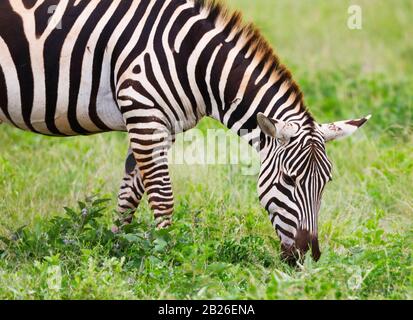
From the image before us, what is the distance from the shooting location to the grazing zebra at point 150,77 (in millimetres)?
6941

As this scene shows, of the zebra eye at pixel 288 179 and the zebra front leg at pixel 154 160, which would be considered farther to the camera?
the zebra front leg at pixel 154 160

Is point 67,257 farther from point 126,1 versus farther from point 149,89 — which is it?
point 126,1

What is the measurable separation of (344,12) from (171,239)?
418 inches

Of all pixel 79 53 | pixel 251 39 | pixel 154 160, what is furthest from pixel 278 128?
pixel 79 53

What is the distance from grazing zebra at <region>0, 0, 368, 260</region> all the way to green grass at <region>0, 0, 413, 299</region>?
1.66 ft

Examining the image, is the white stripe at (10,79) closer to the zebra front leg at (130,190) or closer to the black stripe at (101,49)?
the black stripe at (101,49)

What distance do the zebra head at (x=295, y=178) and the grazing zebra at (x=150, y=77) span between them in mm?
16

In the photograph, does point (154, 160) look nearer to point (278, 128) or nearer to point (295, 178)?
point (278, 128)

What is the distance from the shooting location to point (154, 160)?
7039 mm

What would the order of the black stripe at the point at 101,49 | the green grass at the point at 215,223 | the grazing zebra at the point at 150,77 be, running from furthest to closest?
the black stripe at the point at 101,49, the grazing zebra at the point at 150,77, the green grass at the point at 215,223

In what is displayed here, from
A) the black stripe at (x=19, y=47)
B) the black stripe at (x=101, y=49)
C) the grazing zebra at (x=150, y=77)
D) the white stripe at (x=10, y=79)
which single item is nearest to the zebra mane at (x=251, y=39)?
the grazing zebra at (x=150, y=77)

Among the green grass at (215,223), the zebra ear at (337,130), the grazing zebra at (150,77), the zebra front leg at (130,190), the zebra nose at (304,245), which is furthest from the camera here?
the zebra front leg at (130,190)

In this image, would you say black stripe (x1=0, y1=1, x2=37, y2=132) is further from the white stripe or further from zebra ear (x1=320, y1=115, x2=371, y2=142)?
zebra ear (x1=320, y1=115, x2=371, y2=142)
